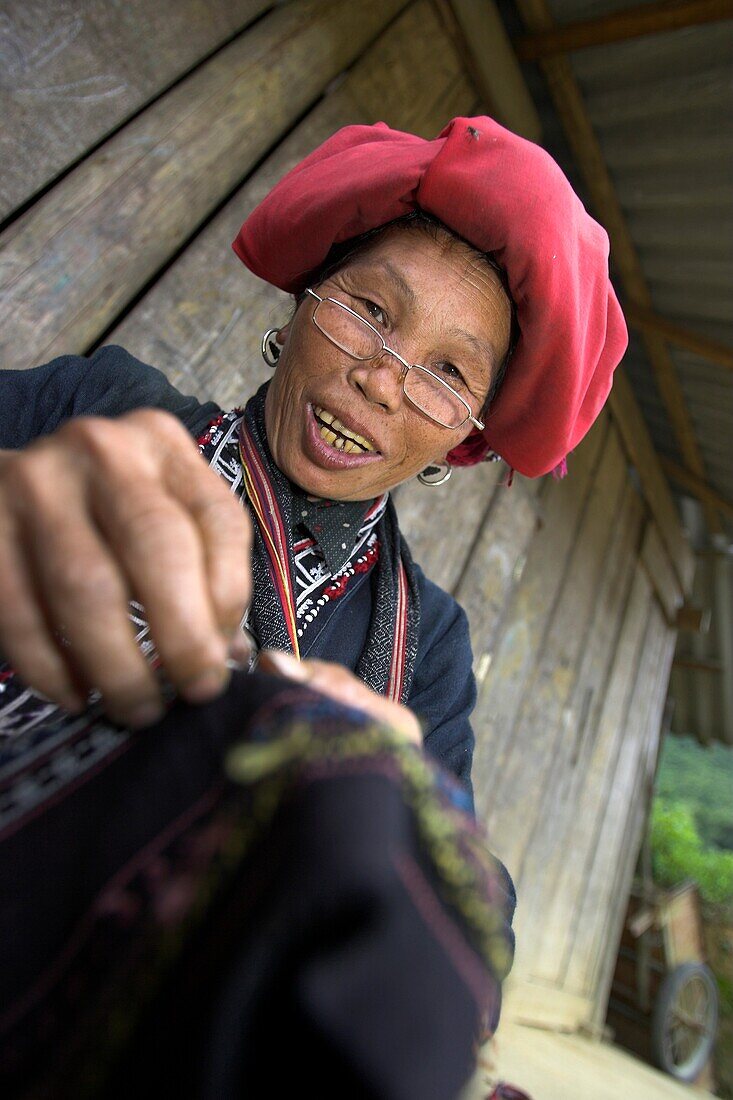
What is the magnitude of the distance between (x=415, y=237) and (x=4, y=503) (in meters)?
0.98

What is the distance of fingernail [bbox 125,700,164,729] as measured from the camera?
0.43 metres

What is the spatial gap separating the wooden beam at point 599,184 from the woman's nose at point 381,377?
1.88 meters

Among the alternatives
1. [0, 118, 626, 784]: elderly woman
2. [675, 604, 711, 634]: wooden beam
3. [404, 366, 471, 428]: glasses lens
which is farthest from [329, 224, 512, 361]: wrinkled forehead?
[675, 604, 711, 634]: wooden beam

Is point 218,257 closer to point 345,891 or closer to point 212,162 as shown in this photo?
point 212,162

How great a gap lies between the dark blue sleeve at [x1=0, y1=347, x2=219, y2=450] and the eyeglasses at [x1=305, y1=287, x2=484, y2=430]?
272 millimetres

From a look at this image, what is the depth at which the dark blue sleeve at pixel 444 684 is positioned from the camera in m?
1.17

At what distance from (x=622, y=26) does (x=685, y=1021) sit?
6.20 meters

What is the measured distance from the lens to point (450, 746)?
1181 mm

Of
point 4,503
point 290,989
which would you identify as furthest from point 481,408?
point 290,989

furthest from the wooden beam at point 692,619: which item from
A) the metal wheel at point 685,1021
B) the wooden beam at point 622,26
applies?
the wooden beam at point 622,26

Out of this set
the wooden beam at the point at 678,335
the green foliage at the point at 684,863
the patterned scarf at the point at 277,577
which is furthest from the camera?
the green foliage at the point at 684,863

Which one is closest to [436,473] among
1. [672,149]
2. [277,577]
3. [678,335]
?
[277,577]

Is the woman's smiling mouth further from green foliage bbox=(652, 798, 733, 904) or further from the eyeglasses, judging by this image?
green foliage bbox=(652, 798, 733, 904)

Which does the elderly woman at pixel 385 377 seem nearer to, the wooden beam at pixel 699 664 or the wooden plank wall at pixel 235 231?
the wooden plank wall at pixel 235 231
